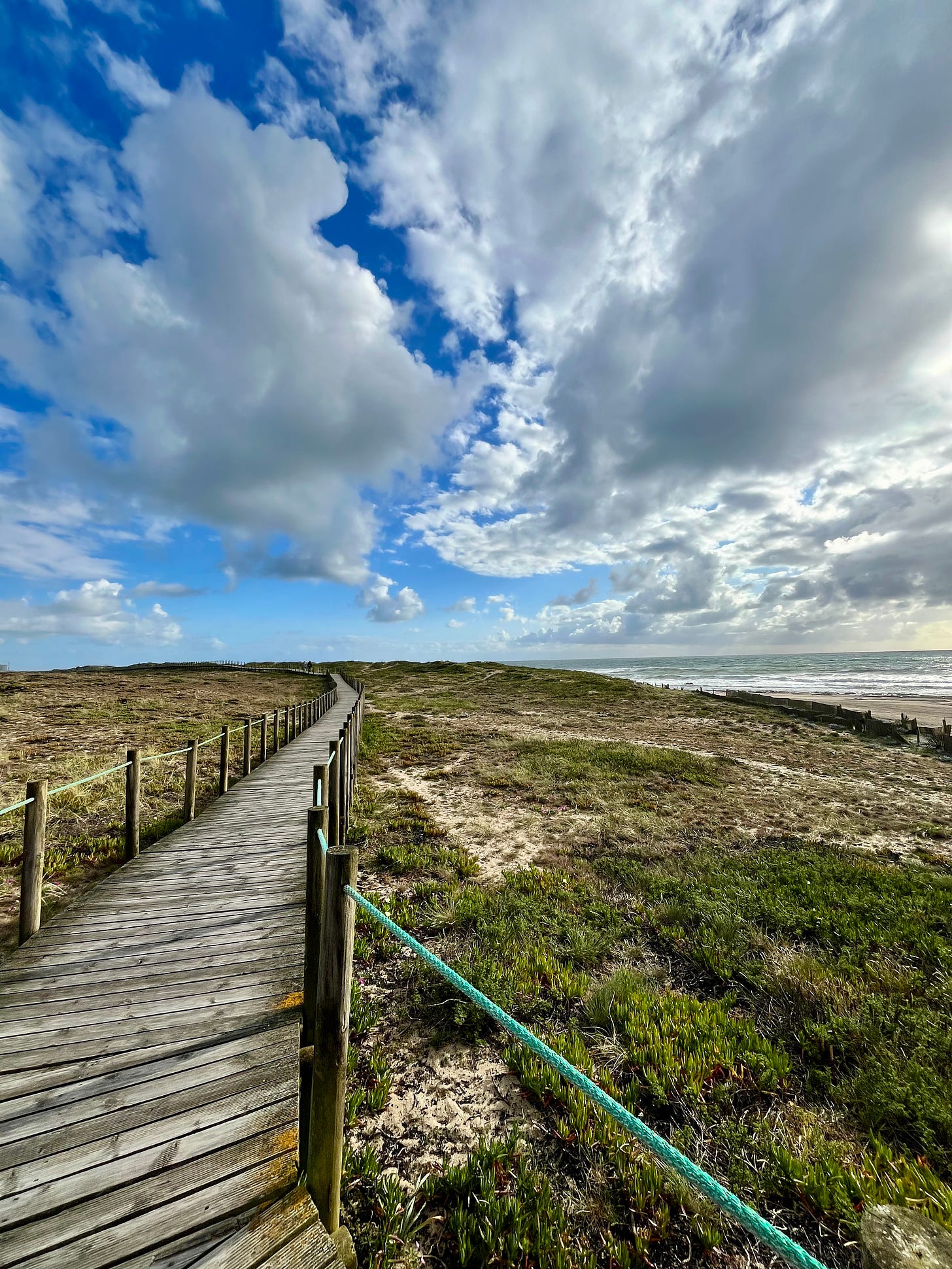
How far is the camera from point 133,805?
276 inches

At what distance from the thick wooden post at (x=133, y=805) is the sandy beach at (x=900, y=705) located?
38.7 m

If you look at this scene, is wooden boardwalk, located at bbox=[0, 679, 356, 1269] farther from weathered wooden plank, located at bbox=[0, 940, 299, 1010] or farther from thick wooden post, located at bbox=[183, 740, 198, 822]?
thick wooden post, located at bbox=[183, 740, 198, 822]

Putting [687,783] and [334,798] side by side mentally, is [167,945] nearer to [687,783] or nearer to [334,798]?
[334,798]

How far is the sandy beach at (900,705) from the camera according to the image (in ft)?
112

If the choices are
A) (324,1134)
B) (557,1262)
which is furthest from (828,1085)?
(324,1134)

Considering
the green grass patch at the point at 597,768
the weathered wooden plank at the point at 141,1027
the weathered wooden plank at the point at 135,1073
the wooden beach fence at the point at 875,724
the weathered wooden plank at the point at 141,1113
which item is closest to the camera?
the weathered wooden plank at the point at 141,1113

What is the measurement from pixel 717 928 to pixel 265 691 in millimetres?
36669

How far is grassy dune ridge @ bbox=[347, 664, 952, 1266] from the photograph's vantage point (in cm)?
295

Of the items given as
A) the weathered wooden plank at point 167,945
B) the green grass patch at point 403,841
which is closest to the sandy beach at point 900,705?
the green grass patch at point 403,841

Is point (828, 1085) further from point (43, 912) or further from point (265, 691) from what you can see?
point (265, 691)

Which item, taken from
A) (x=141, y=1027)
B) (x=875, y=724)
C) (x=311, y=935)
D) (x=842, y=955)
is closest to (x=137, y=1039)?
(x=141, y=1027)

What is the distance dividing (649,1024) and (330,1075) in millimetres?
3137

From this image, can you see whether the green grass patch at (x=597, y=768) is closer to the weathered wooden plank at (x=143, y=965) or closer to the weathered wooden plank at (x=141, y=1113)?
the weathered wooden plank at (x=143, y=965)

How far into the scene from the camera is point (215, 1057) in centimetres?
345
